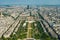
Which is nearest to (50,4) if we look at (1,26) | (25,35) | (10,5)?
(10,5)

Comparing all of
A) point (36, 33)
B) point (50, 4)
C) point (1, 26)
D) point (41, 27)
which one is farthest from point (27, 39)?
point (50, 4)

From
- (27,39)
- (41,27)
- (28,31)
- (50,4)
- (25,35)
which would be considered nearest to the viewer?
(27,39)

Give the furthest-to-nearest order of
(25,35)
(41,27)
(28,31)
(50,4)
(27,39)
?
1. (50,4)
2. (41,27)
3. (28,31)
4. (25,35)
5. (27,39)

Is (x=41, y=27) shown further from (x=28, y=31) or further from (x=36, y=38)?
(x=36, y=38)

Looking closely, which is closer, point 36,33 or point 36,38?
point 36,38

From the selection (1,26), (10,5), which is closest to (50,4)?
(10,5)

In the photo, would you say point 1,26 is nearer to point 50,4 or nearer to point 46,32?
point 46,32

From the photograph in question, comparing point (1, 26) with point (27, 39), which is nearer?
point (27, 39)

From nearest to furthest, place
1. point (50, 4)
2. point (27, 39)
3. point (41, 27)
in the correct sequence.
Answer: point (27, 39) → point (41, 27) → point (50, 4)
